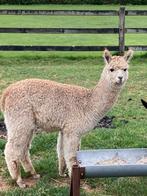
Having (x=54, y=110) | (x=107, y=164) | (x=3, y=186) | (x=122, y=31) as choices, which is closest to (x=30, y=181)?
(x=3, y=186)

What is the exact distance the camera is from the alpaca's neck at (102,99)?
6.32 m

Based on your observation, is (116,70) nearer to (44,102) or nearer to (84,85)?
(44,102)

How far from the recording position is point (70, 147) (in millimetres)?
6141

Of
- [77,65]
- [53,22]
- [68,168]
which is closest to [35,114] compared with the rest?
[68,168]

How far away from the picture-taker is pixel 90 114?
6.31 m

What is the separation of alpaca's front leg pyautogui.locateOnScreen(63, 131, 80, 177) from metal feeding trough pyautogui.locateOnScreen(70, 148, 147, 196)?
Result: 8.6 inches

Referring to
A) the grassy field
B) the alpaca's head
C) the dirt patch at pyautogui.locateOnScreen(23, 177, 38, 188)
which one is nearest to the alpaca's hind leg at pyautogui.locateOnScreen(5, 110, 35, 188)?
the dirt patch at pyautogui.locateOnScreen(23, 177, 38, 188)

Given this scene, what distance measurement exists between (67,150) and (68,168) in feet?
0.72

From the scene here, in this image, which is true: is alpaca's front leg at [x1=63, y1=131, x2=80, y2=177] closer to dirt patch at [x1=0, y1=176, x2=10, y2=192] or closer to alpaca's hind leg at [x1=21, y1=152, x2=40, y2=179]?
alpaca's hind leg at [x1=21, y1=152, x2=40, y2=179]

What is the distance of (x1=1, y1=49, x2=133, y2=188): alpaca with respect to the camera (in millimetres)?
6094

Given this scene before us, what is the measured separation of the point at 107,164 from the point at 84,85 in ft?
21.7

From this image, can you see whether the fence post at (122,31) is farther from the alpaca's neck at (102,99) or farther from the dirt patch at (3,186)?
the dirt patch at (3,186)

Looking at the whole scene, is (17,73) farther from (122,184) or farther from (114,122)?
(122,184)

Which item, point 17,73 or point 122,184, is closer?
point 122,184
